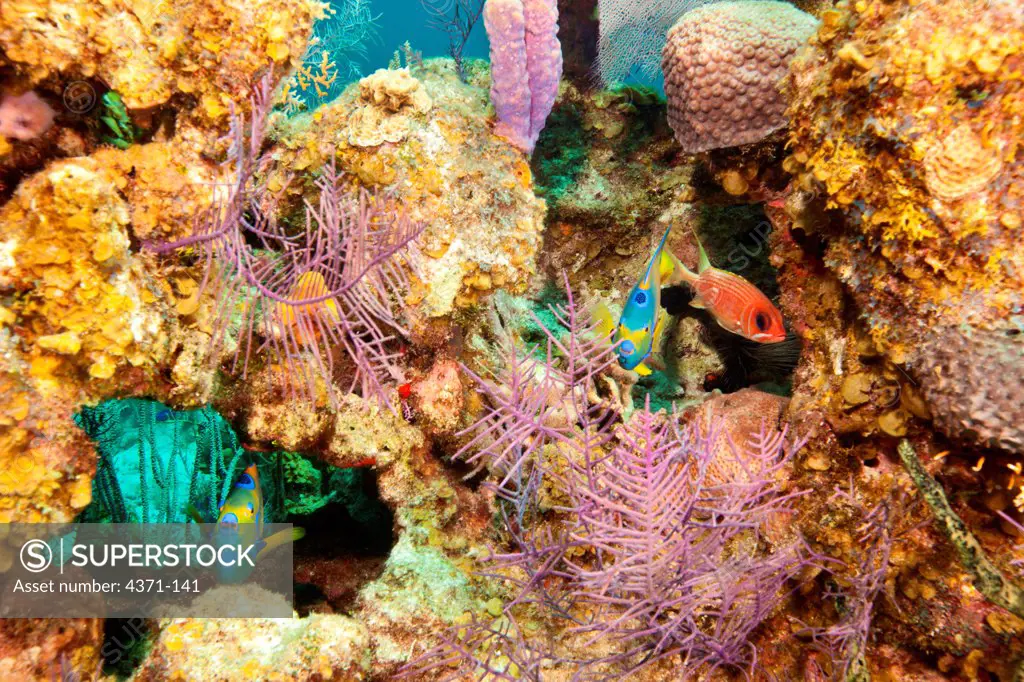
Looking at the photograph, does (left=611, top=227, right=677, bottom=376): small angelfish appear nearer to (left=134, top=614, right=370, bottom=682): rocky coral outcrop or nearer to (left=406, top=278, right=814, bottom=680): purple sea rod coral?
(left=406, top=278, right=814, bottom=680): purple sea rod coral

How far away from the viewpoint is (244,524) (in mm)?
2814

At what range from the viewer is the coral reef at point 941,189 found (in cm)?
162

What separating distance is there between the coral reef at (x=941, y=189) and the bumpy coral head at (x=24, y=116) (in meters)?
2.99

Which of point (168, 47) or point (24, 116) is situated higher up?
point (168, 47)

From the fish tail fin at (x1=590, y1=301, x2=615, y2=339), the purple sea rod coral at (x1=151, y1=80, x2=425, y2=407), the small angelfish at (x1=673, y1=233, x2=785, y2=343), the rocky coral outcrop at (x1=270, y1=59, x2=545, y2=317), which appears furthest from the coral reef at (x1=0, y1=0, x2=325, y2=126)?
the small angelfish at (x1=673, y1=233, x2=785, y2=343)

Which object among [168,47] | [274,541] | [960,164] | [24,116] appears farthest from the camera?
[274,541]

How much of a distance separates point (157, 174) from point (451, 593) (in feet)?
7.56

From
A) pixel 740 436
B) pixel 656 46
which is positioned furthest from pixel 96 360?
pixel 656 46

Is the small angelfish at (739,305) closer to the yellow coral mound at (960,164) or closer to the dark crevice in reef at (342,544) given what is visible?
the yellow coral mound at (960,164)

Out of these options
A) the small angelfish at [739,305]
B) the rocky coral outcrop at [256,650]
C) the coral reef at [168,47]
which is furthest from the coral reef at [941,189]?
the rocky coral outcrop at [256,650]

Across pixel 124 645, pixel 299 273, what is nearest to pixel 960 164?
pixel 299 273

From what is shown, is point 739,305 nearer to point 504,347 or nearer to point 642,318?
point 642,318

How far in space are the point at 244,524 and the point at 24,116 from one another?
2.07 m

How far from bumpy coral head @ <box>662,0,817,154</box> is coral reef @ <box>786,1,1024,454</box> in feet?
2.29
